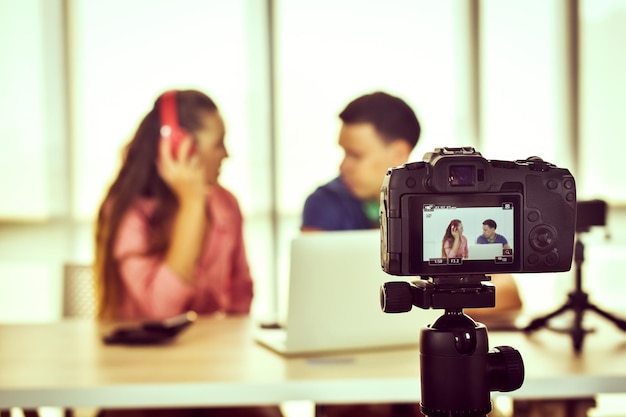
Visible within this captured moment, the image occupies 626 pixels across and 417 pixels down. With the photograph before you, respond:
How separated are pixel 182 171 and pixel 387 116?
3.33 ft

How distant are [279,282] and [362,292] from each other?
239 centimetres

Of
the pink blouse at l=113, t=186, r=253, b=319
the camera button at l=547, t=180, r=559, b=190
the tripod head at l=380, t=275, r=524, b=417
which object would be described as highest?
the camera button at l=547, t=180, r=559, b=190

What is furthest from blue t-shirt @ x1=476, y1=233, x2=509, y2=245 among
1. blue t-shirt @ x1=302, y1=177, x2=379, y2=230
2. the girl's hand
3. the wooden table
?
the girl's hand

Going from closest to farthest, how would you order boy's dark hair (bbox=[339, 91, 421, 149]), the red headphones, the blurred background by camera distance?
boy's dark hair (bbox=[339, 91, 421, 149]) → the red headphones → the blurred background

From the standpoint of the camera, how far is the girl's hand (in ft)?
12.0

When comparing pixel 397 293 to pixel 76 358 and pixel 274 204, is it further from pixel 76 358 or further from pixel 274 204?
pixel 274 204

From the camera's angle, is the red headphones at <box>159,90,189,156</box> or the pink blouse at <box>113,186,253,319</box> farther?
the red headphones at <box>159,90,189,156</box>

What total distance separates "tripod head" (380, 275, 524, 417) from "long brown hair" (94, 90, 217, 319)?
244cm

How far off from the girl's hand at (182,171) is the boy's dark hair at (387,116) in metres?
0.79

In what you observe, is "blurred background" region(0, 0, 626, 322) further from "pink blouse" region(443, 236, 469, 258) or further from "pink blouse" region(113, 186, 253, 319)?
"pink blouse" region(443, 236, 469, 258)

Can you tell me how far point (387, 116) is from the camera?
12.1ft

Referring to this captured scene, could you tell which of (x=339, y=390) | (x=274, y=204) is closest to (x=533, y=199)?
(x=339, y=390)

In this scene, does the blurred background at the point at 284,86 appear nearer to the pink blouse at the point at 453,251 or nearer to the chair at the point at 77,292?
the chair at the point at 77,292

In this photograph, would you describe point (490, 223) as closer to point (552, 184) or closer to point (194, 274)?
point (552, 184)
